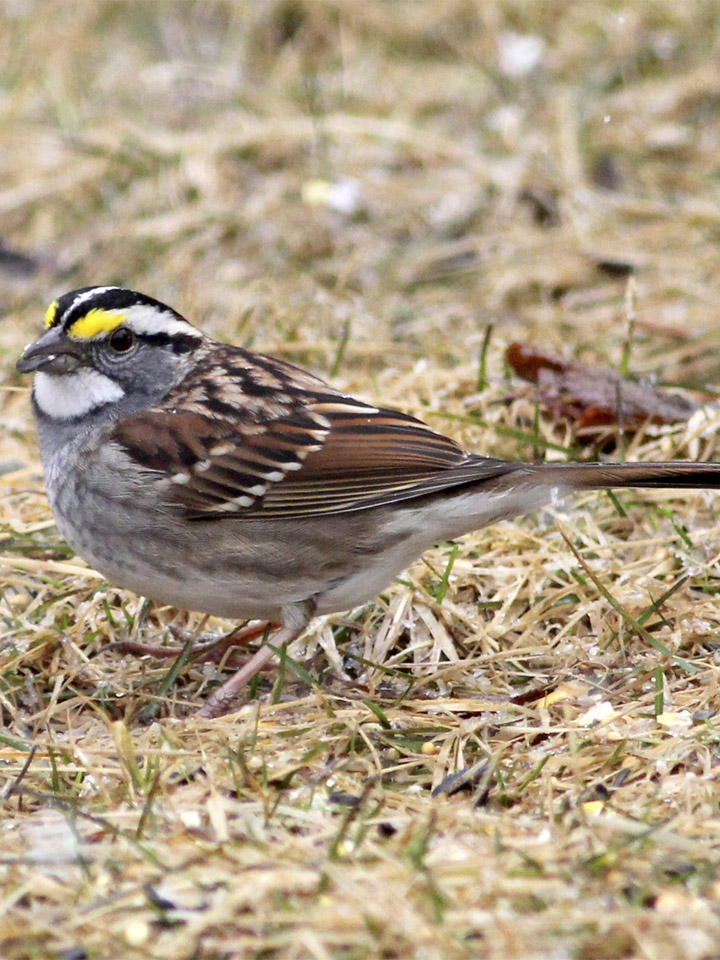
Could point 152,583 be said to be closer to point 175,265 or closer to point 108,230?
point 175,265

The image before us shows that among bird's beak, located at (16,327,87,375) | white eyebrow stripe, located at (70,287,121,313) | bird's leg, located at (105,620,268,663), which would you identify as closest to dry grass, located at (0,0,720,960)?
bird's leg, located at (105,620,268,663)

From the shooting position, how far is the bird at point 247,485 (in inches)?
131

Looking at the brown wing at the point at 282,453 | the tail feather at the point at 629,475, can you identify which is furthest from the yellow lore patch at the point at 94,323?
the tail feather at the point at 629,475

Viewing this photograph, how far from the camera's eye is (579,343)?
201 inches

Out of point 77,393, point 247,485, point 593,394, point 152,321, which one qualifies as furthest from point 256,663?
point 593,394

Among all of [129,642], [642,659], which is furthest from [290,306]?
[642,659]

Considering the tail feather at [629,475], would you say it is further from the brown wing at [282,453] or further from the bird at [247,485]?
the brown wing at [282,453]

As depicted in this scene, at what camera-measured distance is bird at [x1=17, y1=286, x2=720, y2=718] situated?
11.0 ft

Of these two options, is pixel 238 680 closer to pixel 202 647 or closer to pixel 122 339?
pixel 202 647

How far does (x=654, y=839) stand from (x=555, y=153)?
463 centimetres

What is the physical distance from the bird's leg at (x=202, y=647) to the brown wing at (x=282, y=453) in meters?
0.40

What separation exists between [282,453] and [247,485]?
4.9 inches

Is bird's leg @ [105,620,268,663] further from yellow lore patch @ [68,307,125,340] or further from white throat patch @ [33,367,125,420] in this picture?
yellow lore patch @ [68,307,125,340]

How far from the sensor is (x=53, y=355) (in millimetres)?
3490
